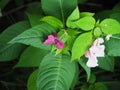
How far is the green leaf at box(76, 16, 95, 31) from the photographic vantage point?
1.03 metres

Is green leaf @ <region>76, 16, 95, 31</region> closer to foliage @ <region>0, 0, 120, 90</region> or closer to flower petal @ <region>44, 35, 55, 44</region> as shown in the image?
foliage @ <region>0, 0, 120, 90</region>

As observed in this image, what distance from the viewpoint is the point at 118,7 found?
1523 millimetres

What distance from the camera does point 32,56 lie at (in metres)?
1.17

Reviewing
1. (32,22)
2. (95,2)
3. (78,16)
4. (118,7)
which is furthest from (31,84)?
(95,2)

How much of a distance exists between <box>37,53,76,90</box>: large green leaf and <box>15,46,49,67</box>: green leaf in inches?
2.8

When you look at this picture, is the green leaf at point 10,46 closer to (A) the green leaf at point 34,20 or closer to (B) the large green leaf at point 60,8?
(A) the green leaf at point 34,20

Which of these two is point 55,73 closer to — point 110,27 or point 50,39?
point 50,39

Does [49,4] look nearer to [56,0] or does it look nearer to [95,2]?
[56,0]

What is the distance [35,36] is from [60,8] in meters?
0.20

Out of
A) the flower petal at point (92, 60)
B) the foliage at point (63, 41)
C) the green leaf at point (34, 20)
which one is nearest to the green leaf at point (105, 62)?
the foliage at point (63, 41)

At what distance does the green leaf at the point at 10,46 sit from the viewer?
4.20 feet

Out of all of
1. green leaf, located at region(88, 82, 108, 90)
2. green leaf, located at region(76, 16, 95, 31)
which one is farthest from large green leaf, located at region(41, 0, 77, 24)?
green leaf, located at region(88, 82, 108, 90)

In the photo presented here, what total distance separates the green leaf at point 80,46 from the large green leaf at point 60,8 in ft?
0.56

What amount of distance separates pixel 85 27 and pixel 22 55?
31cm
